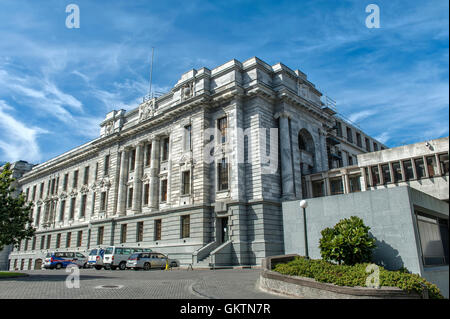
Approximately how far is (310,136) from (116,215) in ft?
78.1

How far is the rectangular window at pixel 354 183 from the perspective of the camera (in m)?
32.1

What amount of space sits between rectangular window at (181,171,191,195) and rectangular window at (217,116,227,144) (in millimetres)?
4635

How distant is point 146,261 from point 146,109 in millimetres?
19295

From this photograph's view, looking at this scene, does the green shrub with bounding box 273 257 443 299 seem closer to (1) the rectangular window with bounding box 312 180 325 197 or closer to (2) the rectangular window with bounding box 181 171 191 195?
(2) the rectangular window with bounding box 181 171 191 195

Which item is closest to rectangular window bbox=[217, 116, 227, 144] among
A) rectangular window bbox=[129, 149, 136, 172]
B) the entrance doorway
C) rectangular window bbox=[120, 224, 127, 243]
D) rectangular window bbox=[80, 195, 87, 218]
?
the entrance doorway

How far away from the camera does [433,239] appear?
63.2ft

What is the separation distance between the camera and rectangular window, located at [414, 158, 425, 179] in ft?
91.7

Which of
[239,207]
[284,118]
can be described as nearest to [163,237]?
[239,207]

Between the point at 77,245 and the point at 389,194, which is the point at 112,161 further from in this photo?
the point at 389,194

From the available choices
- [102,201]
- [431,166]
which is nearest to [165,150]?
[102,201]

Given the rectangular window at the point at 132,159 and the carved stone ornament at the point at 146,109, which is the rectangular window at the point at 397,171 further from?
the rectangular window at the point at 132,159

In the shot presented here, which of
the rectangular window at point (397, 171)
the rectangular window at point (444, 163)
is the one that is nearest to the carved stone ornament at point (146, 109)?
the rectangular window at point (397, 171)

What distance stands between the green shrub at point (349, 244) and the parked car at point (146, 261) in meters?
15.7

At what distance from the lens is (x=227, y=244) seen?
91.7 feet
